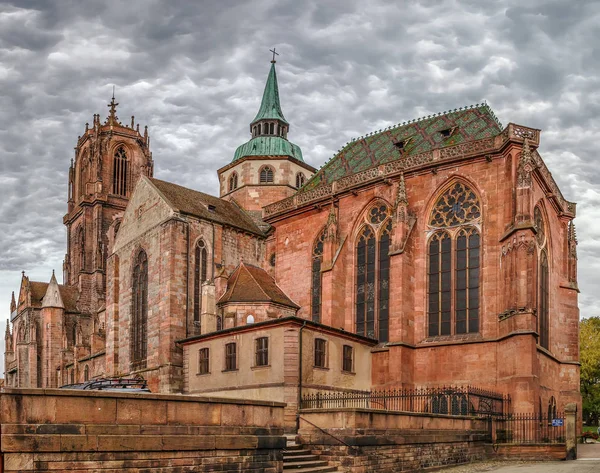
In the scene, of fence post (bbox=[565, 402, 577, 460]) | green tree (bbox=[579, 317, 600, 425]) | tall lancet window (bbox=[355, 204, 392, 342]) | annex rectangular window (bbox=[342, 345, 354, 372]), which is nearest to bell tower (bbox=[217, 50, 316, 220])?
tall lancet window (bbox=[355, 204, 392, 342])

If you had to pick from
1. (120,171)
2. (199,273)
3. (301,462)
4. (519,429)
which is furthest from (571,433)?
(120,171)

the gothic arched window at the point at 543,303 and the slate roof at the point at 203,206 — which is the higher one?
the slate roof at the point at 203,206

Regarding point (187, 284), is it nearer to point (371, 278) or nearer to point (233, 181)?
point (371, 278)

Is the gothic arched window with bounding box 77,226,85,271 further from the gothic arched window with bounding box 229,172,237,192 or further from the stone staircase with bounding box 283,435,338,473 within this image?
the stone staircase with bounding box 283,435,338,473

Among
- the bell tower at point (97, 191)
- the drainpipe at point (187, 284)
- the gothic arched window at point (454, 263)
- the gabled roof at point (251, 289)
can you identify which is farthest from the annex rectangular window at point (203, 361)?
the bell tower at point (97, 191)

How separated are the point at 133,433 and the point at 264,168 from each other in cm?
4215

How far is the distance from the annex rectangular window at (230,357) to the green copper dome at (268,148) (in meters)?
26.3

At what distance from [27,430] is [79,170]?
227 ft

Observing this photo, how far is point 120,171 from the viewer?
76.9 meters

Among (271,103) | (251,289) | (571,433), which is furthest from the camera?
(271,103)

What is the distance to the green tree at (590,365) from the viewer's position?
2021 inches

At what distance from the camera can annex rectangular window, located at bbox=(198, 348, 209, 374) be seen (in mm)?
34000

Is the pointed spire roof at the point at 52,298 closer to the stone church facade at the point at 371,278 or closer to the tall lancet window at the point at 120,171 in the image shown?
the tall lancet window at the point at 120,171

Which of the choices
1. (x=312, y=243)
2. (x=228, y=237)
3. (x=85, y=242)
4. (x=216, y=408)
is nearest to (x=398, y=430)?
(x=216, y=408)
